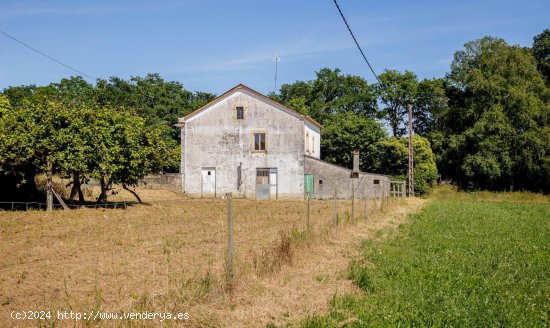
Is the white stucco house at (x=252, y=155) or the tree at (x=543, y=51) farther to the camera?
the tree at (x=543, y=51)

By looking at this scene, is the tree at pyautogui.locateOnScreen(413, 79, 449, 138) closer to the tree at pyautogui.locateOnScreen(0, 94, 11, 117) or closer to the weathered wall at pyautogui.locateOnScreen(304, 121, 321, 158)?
the weathered wall at pyautogui.locateOnScreen(304, 121, 321, 158)

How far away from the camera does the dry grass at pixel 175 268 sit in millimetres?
7781

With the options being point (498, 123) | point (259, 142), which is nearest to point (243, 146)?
point (259, 142)

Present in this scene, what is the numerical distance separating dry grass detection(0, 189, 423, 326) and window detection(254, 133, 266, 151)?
2125 centimetres

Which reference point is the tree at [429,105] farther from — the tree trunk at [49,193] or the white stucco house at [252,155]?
the tree trunk at [49,193]

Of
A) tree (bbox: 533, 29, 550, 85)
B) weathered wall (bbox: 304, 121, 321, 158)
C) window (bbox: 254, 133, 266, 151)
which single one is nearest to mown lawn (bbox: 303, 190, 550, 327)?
window (bbox: 254, 133, 266, 151)

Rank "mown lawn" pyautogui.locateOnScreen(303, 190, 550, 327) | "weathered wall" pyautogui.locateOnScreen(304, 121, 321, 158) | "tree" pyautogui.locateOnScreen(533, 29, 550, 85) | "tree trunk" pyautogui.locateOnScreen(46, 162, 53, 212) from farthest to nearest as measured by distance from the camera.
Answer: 1. "tree" pyautogui.locateOnScreen(533, 29, 550, 85)
2. "weathered wall" pyautogui.locateOnScreen(304, 121, 321, 158)
3. "tree trunk" pyautogui.locateOnScreen(46, 162, 53, 212)
4. "mown lawn" pyautogui.locateOnScreen(303, 190, 550, 327)

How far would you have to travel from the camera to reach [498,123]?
5166cm

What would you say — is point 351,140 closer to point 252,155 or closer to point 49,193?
point 252,155

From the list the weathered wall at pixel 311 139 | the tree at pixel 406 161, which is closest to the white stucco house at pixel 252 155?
the weathered wall at pixel 311 139

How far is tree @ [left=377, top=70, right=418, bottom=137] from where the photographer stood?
65.2 metres

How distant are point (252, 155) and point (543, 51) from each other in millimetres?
42627

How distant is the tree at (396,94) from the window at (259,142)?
29.3 metres

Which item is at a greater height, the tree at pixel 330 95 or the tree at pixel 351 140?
the tree at pixel 330 95
